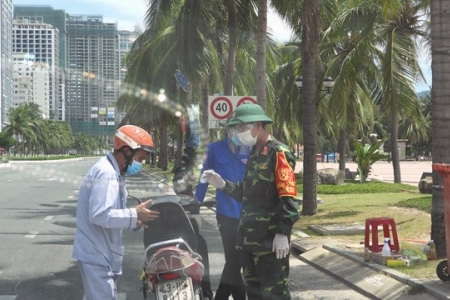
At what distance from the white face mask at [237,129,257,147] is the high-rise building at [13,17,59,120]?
6.24m

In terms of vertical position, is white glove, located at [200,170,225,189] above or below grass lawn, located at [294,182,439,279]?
above

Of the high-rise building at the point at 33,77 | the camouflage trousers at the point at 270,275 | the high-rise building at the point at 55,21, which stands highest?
the high-rise building at the point at 55,21

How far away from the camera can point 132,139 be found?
13.4 ft

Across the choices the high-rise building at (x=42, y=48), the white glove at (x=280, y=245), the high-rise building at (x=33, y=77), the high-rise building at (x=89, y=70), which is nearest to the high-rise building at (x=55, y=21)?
the high-rise building at (x=42, y=48)

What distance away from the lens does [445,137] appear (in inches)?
322

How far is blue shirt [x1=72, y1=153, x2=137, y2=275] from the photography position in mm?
3875

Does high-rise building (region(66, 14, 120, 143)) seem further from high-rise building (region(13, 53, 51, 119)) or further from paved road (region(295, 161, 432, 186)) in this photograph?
paved road (region(295, 161, 432, 186))

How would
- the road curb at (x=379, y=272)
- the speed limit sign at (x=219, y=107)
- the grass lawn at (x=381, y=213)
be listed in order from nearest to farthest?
the road curb at (x=379, y=272) < the grass lawn at (x=381, y=213) < the speed limit sign at (x=219, y=107)

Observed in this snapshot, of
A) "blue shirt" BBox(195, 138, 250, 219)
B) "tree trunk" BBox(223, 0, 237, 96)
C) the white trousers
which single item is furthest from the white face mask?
"tree trunk" BBox(223, 0, 237, 96)

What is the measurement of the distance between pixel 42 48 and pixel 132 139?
8029 mm

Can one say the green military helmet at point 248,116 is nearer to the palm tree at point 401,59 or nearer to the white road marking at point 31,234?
the white road marking at point 31,234

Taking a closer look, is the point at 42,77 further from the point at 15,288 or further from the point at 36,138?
the point at 36,138

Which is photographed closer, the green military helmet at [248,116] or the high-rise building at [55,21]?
the green military helmet at [248,116]

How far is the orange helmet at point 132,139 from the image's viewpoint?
4098 mm
